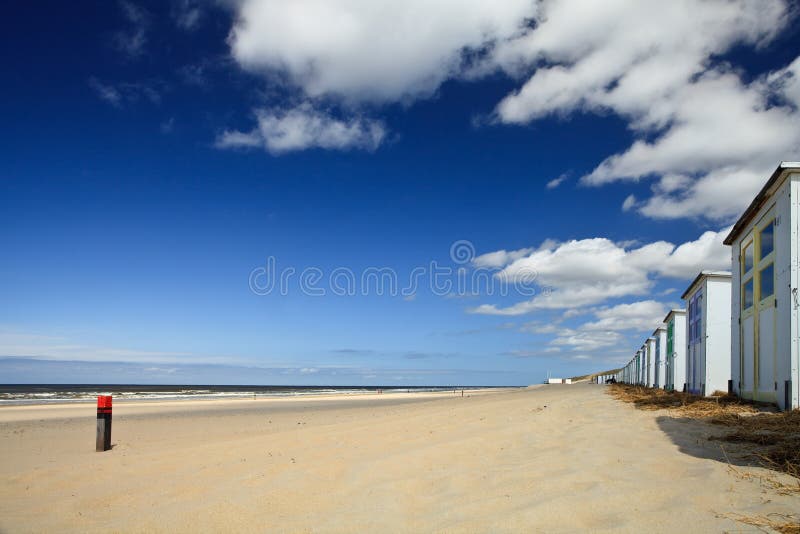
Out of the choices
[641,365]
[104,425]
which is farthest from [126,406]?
[641,365]

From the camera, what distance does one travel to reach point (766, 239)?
11609 millimetres

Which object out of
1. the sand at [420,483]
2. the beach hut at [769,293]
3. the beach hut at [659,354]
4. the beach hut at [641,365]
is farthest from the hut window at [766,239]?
the beach hut at [641,365]

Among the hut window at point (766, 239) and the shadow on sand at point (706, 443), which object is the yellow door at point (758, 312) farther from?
the shadow on sand at point (706, 443)

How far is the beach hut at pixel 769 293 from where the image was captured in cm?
992

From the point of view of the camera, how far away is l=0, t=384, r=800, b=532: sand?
4488 mm

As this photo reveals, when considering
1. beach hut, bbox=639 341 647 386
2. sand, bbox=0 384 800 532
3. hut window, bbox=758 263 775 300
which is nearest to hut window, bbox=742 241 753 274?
hut window, bbox=758 263 775 300

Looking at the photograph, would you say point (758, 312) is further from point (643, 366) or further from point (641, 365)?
point (641, 365)

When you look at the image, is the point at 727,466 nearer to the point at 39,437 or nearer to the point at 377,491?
the point at 377,491

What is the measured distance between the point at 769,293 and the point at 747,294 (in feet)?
5.84

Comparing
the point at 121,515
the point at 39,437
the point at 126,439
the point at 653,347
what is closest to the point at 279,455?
the point at 121,515

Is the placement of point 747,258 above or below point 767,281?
above

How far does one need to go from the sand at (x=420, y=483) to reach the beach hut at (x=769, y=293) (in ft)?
9.36

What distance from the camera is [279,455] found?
8297 millimetres

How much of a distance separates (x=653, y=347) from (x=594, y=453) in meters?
30.6
